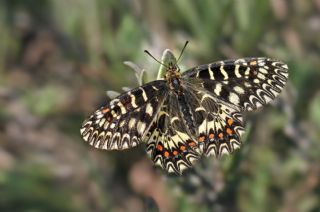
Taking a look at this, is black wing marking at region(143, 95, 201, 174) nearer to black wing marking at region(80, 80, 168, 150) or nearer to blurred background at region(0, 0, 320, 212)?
black wing marking at region(80, 80, 168, 150)

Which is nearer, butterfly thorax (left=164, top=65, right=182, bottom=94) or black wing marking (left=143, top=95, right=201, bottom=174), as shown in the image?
black wing marking (left=143, top=95, right=201, bottom=174)

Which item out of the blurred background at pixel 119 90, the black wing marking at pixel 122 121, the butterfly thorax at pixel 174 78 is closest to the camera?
the black wing marking at pixel 122 121

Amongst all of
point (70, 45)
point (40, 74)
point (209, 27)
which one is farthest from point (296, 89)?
point (40, 74)

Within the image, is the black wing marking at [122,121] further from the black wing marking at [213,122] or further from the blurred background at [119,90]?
the blurred background at [119,90]

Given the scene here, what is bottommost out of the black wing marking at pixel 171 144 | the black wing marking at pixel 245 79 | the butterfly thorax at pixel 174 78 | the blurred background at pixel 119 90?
the black wing marking at pixel 171 144

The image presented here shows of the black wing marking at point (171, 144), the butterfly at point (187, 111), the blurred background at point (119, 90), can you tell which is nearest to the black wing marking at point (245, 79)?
the butterfly at point (187, 111)

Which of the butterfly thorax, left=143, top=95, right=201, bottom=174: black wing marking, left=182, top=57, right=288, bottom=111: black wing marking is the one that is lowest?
left=143, top=95, right=201, bottom=174: black wing marking

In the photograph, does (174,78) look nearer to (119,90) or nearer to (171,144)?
(171,144)

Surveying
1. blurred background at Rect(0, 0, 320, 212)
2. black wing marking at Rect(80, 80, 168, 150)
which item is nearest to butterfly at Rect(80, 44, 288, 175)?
black wing marking at Rect(80, 80, 168, 150)
